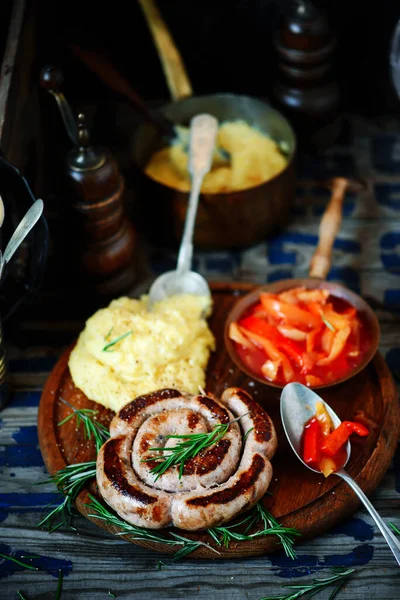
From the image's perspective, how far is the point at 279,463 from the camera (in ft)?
9.29

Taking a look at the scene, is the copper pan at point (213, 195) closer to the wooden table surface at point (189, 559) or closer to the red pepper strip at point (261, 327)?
the wooden table surface at point (189, 559)

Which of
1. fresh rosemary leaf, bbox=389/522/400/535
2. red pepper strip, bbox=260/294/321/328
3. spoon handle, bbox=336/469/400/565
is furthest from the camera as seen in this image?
red pepper strip, bbox=260/294/321/328

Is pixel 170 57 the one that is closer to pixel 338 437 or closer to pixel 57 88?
pixel 57 88

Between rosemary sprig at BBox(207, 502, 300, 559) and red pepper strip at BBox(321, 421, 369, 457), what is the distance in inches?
13.3

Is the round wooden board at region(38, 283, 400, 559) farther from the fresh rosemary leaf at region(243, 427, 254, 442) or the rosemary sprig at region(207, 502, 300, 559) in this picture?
the fresh rosemary leaf at region(243, 427, 254, 442)

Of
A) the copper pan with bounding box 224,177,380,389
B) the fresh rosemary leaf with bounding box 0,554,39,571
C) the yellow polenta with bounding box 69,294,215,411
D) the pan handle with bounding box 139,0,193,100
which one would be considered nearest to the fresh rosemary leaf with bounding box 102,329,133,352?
the yellow polenta with bounding box 69,294,215,411

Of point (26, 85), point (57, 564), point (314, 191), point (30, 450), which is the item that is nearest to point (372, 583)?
point (57, 564)

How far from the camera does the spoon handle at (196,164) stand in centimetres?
355

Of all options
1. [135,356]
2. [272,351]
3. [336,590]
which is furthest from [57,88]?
[336,590]

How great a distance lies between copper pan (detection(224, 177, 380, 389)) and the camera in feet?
10.1

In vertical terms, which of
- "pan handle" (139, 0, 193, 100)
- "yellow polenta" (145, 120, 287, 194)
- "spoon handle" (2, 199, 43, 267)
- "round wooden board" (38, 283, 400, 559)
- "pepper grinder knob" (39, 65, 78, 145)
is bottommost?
"round wooden board" (38, 283, 400, 559)

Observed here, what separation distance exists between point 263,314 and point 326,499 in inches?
35.1

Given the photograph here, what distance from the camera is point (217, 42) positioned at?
4.73m

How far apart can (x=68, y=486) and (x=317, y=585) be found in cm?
97
